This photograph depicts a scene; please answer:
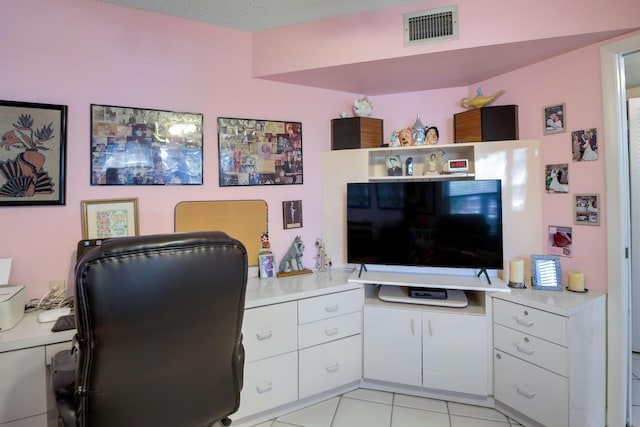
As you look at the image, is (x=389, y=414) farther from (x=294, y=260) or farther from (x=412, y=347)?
(x=294, y=260)

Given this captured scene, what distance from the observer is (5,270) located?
5.41 ft

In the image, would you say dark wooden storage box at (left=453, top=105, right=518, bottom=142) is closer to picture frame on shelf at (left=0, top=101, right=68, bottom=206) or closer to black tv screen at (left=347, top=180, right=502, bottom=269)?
black tv screen at (left=347, top=180, right=502, bottom=269)

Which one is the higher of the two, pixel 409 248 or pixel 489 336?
pixel 409 248

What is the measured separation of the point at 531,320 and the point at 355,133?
67.6 inches

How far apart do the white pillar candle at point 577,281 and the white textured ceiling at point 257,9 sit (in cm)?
198

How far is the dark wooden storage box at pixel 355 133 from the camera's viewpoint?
2.52 m

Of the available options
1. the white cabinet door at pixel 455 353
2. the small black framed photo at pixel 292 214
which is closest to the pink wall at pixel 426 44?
the small black framed photo at pixel 292 214

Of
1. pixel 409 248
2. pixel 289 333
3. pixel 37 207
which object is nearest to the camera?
pixel 37 207

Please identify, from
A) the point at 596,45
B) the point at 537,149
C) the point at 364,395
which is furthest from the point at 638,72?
the point at 364,395

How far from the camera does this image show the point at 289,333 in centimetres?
196

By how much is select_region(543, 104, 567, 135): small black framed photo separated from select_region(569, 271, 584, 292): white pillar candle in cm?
91

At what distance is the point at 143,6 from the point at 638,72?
3.58 metres

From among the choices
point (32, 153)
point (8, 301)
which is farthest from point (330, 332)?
point (32, 153)

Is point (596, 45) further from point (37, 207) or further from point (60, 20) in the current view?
point (37, 207)
